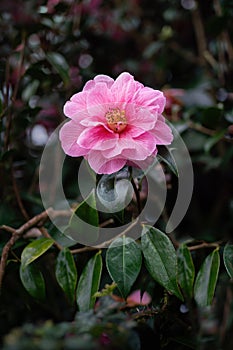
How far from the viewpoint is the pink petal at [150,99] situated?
76cm

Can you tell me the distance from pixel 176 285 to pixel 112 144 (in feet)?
0.76

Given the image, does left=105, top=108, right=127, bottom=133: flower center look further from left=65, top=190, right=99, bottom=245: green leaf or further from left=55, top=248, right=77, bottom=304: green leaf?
left=55, top=248, right=77, bottom=304: green leaf

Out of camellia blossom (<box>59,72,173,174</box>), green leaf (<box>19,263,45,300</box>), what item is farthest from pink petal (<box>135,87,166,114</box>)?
green leaf (<box>19,263,45,300</box>)

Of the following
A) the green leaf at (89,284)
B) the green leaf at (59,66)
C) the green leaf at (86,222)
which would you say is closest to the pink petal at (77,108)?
the green leaf at (86,222)

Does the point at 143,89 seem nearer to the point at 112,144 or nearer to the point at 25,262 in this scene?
the point at 112,144

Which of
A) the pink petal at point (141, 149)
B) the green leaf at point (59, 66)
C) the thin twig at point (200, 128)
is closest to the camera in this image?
the pink petal at point (141, 149)

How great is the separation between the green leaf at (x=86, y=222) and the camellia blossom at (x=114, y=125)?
67 mm

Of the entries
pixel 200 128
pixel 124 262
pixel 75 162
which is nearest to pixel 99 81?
pixel 124 262

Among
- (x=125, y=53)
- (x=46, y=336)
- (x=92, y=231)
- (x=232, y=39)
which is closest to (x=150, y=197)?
(x=92, y=231)

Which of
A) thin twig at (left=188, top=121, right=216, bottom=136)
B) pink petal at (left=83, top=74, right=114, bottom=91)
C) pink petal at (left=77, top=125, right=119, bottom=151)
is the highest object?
pink petal at (left=83, top=74, right=114, bottom=91)

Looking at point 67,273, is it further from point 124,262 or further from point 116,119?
point 116,119

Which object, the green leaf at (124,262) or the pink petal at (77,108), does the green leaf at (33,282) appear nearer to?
the green leaf at (124,262)

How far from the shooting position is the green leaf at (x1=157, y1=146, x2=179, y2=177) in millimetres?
789

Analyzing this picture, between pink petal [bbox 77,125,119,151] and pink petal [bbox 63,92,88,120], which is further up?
pink petal [bbox 63,92,88,120]
